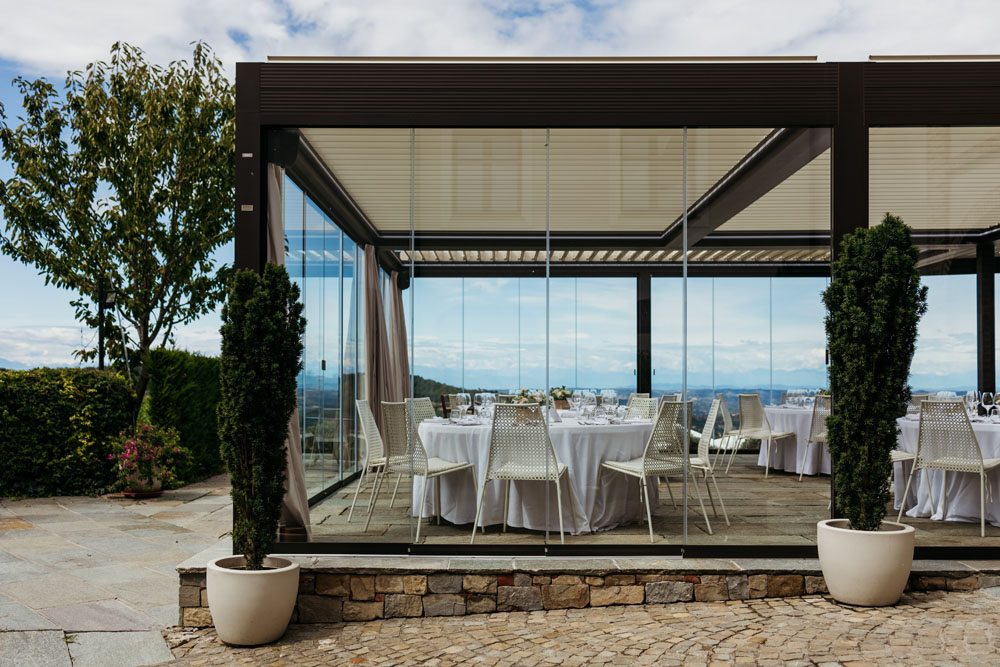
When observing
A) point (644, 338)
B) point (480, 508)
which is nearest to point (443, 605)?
point (480, 508)

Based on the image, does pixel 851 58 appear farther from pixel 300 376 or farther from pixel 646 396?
pixel 300 376

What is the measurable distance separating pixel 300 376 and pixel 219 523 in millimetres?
2808

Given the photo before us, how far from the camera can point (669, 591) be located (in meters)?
4.61

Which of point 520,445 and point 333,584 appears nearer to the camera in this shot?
point 333,584

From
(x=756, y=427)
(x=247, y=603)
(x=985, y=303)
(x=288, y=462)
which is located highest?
(x=985, y=303)

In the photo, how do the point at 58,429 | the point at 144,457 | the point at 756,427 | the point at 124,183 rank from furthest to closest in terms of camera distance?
1. the point at 124,183
2. the point at 144,457
3. the point at 58,429
4. the point at 756,427

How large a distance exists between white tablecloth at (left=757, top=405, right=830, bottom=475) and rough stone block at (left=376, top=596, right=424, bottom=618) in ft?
8.25

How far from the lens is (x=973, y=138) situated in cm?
524

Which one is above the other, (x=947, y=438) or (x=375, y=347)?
(x=375, y=347)

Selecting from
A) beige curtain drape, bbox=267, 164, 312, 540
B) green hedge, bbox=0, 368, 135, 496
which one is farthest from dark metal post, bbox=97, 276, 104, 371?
beige curtain drape, bbox=267, 164, 312, 540

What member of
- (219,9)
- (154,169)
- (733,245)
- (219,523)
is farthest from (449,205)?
(219,9)

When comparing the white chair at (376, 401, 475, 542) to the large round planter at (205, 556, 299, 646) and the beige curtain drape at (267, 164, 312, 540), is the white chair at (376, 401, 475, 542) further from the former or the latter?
the large round planter at (205, 556, 299, 646)

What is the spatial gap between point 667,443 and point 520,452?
3.40ft

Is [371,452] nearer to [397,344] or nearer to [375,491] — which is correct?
[375,491]
